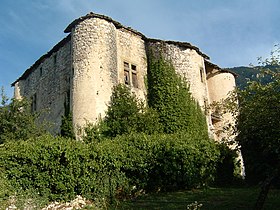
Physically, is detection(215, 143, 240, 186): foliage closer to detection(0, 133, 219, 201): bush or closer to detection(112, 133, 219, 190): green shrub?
detection(0, 133, 219, 201): bush

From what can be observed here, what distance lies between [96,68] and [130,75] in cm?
311

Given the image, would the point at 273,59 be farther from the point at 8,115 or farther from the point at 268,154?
the point at 8,115

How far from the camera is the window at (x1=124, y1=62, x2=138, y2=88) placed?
83.2ft

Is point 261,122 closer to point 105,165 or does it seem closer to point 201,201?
point 201,201

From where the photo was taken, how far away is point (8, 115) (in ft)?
76.0

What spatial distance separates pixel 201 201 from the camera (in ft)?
46.5

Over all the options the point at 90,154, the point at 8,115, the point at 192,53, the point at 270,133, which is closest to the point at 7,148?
the point at 90,154

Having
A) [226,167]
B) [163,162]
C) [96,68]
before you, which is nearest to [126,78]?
[96,68]

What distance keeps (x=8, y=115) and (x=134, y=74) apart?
28.4ft

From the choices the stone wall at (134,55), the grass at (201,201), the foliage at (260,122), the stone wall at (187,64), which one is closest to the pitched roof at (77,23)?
the stone wall at (187,64)

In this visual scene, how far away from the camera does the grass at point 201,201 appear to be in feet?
42.8

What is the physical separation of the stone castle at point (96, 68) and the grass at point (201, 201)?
8.13 meters

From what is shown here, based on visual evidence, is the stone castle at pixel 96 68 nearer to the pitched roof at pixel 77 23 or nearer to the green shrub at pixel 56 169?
the pitched roof at pixel 77 23

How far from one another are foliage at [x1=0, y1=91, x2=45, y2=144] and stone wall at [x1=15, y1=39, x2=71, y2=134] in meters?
1.62
